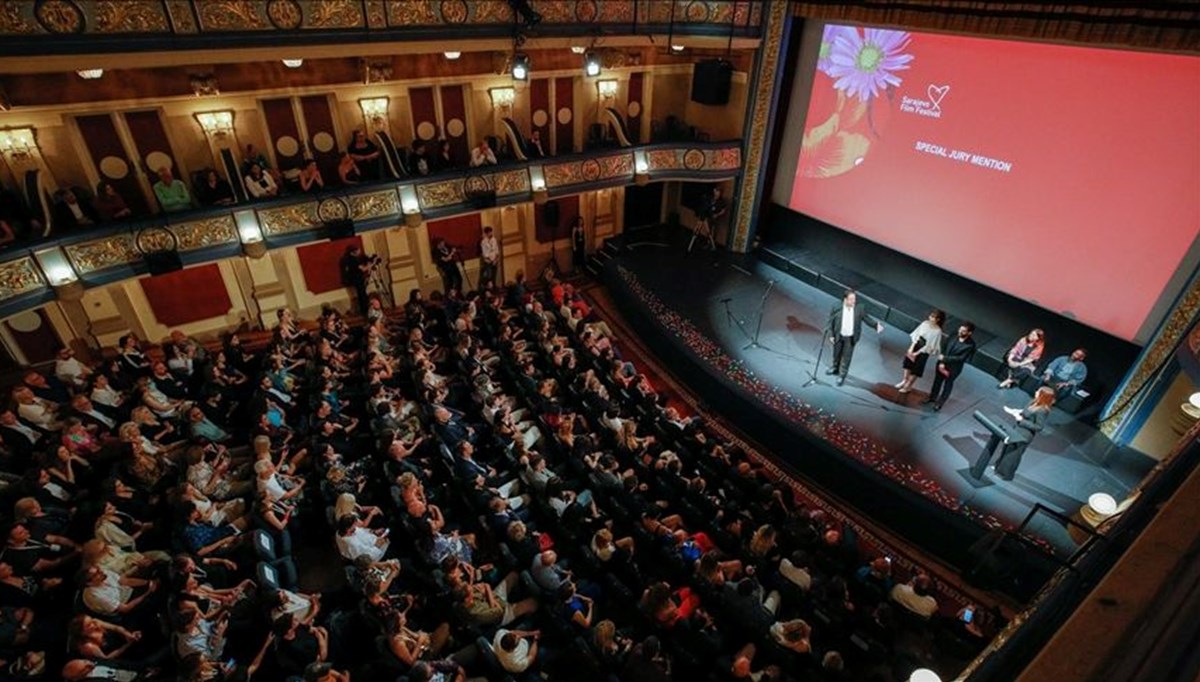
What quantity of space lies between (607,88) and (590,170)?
221 cm

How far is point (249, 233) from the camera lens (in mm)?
9375

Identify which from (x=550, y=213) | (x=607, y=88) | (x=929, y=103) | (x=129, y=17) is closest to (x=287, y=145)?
(x=129, y=17)

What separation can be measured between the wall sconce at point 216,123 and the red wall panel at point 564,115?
19.2 ft

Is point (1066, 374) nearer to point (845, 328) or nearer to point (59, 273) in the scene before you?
point (845, 328)

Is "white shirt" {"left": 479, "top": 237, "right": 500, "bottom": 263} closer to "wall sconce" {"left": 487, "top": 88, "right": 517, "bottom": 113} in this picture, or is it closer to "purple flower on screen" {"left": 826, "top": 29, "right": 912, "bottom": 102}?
"wall sconce" {"left": 487, "top": 88, "right": 517, "bottom": 113}

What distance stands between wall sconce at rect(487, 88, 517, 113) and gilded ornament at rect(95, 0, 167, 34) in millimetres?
5565

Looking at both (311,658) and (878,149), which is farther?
(878,149)

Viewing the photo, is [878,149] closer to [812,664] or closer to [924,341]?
[924,341]

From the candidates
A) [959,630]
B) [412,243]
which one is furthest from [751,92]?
[959,630]

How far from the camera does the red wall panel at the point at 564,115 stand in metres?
12.5

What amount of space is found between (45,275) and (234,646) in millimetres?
5896

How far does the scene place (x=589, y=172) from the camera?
39.1 ft

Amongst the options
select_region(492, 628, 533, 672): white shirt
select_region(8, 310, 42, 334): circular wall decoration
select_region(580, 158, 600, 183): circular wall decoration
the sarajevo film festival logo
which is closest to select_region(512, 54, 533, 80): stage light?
select_region(580, 158, 600, 183): circular wall decoration

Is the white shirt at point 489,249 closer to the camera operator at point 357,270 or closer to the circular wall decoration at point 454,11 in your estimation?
the camera operator at point 357,270
